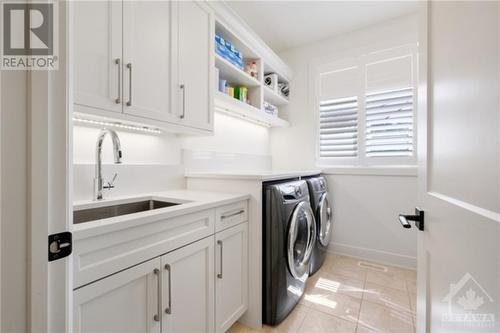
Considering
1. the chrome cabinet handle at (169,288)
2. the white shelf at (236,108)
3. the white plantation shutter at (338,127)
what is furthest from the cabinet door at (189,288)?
the white plantation shutter at (338,127)

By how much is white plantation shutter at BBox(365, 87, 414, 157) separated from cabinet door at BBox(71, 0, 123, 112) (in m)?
2.51

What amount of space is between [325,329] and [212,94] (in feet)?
6.22

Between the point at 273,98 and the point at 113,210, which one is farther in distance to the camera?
the point at 273,98

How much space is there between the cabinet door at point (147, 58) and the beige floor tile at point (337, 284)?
193cm

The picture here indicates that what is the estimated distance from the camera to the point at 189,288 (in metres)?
1.09

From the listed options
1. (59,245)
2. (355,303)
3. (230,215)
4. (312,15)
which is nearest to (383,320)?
(355,303)

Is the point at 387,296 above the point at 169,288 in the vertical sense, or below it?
below

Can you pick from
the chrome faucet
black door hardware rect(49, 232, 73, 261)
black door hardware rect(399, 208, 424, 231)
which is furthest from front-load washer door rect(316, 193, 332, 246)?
black door hardware rect(49, 232, 73, 261)

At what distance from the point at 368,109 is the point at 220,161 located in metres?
1.82

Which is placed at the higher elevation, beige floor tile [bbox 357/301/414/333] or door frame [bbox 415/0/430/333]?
door frame [bbox 415/0/430/333]

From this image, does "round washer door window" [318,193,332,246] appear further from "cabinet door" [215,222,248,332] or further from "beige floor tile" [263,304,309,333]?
"cabinet door" [215,222,248,332]

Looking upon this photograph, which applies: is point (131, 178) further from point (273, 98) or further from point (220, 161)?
point (273, 98)

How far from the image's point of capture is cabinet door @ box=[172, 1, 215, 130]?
4.82 feet

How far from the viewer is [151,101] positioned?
1.30 meters
